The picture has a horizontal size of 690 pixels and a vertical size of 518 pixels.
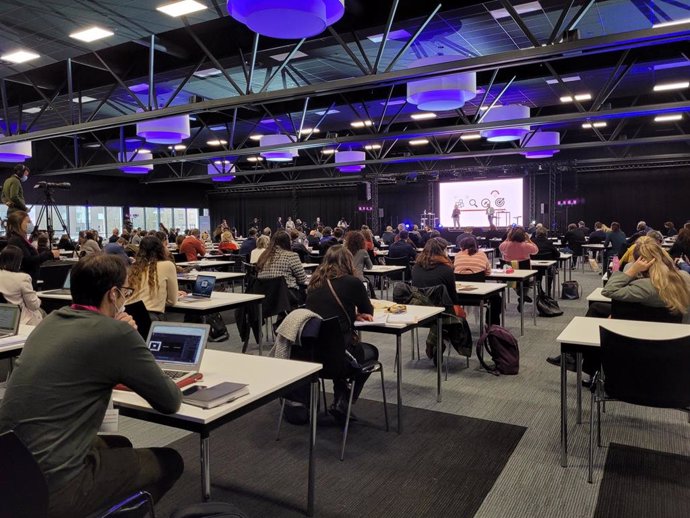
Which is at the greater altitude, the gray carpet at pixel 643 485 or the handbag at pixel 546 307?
the handbag at pixel 546 307

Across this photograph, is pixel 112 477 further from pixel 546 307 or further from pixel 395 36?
pixel 546 307

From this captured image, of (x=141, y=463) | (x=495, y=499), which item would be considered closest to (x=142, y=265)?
(x=141, y=463)

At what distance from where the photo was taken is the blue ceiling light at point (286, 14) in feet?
12.3

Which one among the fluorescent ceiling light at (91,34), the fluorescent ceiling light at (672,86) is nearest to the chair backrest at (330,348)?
the fluorescent ceiling light at (91,34)

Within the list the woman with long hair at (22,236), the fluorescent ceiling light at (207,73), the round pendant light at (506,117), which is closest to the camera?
the woman with long hair at (22,236)

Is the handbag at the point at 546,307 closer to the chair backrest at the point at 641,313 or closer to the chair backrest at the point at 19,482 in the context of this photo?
the chair backrest at the point at 641,313

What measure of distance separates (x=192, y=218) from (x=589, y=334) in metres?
26.0

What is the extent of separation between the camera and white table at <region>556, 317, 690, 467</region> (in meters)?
3.09

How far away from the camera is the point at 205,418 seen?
1.96 meters

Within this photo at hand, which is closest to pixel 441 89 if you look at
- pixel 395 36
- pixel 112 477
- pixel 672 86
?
pixel 395 36

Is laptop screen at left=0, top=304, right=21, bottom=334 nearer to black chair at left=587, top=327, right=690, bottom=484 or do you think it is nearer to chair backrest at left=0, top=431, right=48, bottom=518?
chair backrest at left=0, top=431, right=48, bottom=518

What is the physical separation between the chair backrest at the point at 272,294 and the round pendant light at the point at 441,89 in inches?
126

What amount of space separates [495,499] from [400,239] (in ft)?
25.1

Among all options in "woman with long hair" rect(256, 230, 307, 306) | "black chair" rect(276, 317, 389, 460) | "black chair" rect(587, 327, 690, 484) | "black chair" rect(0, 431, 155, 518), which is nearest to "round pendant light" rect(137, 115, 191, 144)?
"woman with long hair" rect(256, 230, 307, 306)
